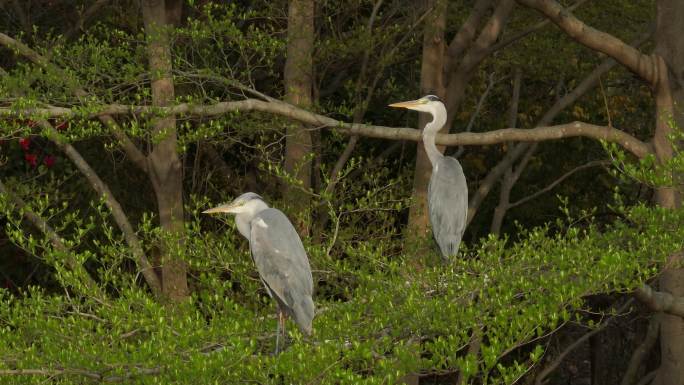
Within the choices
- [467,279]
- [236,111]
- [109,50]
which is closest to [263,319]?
[467,279]

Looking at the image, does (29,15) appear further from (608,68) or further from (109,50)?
(608,68)

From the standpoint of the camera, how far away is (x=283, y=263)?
6633 millimetres

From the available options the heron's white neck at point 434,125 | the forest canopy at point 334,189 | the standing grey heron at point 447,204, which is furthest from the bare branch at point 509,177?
the standing grey heron at point 447,204

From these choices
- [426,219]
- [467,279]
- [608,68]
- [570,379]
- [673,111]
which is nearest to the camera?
[467,279]

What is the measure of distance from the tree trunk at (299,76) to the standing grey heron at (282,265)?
10.2 feet

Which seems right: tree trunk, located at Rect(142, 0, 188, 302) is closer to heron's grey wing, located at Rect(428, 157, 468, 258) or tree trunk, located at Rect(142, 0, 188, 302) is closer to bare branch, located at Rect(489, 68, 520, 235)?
heron's grey wing, located at Rect(428, 157, 468, 258)

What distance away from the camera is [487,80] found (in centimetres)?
1438

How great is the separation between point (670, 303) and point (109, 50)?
4.76m

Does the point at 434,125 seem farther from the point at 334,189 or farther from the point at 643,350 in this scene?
the point at 643,350

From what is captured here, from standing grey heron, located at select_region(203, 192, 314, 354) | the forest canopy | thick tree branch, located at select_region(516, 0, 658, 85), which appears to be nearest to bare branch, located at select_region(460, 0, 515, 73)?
the forest canopy

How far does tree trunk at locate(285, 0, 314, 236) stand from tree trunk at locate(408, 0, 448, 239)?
1058 mm

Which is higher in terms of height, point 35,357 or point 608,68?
point 608,68

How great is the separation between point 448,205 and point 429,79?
3.29 m

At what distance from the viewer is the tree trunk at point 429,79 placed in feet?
35.8
